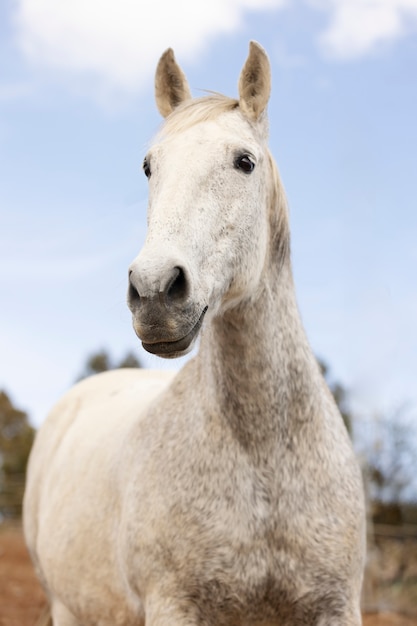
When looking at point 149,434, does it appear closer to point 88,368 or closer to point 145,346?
point 145,346

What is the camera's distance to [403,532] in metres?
11.0

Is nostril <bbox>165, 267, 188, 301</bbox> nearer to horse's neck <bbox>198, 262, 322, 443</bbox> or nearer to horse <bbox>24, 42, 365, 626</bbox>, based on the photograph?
horse <bbox>24, 42, 365, 626</bbox>

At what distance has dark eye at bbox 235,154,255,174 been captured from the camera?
10.0ft

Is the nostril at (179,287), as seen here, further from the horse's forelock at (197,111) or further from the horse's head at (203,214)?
the horse's forelock at (197,111)

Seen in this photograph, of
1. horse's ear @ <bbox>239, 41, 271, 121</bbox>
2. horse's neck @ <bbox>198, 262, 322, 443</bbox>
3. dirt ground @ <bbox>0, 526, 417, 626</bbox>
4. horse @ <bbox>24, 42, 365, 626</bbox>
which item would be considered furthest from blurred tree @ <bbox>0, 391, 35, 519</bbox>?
horse's ear @ <bbox>239, 41, 271, 121</bbox>

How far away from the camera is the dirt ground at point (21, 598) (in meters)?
8.99

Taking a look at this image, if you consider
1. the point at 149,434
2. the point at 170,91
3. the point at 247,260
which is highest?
the point at 170,91

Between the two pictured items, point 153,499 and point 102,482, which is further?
point 102,482

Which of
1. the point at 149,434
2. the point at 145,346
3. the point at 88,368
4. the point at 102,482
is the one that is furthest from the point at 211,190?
the point at 88,368

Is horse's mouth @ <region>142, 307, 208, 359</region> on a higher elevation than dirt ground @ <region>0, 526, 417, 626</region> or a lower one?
higher

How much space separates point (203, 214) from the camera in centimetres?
286

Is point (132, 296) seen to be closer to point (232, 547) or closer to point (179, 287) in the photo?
point (179, 287)

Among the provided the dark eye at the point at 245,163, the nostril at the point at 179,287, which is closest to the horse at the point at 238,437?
the dark eye at the point at 245,163

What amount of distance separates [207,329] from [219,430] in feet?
1.36
